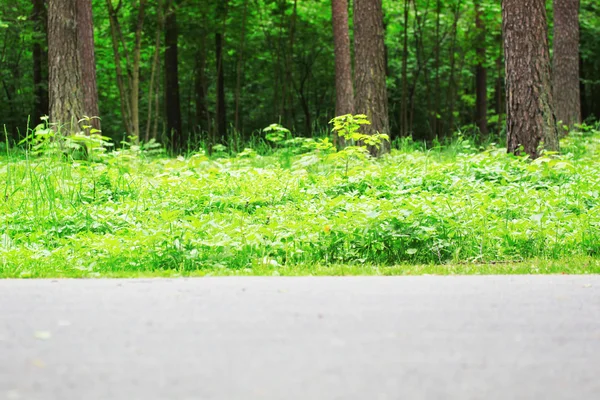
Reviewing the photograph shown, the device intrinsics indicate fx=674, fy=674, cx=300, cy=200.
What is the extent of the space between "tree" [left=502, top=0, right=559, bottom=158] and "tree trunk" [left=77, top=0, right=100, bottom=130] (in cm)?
928

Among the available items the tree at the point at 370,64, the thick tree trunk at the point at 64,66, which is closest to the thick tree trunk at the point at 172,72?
the tree at the point at 370,64

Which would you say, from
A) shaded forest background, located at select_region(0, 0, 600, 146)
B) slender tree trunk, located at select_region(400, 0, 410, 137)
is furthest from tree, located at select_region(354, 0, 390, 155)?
slender tree trunk, located at select_region(400, 0, 410, 137)

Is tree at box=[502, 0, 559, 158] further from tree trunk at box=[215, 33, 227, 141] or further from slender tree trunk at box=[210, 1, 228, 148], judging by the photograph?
tree trunk at box=[215, 33, 227, 141]

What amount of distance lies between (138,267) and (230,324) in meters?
2.70

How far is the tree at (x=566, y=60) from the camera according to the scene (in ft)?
58.7

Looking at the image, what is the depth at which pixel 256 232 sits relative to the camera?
7047 mm

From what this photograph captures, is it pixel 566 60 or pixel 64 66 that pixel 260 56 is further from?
pixel 64 66

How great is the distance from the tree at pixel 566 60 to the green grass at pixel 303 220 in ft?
27.8

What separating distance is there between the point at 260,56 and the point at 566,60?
15.3 meters

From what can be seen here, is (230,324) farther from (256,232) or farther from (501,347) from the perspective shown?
(256,232)

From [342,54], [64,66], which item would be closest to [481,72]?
[342,54]

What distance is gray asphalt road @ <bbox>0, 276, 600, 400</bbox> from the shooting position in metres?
2.76

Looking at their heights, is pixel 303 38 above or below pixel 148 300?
above

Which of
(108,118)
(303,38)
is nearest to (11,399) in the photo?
(303,38)
